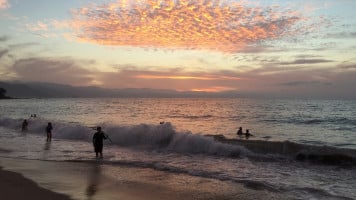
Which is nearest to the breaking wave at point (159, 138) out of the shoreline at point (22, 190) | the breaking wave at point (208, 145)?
the breaking wave at point (208, 145)

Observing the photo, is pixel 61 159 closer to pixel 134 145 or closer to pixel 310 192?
pixel 134 145

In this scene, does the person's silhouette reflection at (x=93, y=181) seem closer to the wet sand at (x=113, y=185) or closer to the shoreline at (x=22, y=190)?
the wet sand at (x=113, y=185)

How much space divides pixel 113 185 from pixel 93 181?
35.8 inches

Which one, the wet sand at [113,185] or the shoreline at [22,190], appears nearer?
the shoreline at [22,190]

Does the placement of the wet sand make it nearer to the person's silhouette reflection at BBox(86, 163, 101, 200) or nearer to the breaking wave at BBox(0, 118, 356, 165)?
the person's silhouette reflection at BBox(86, 163, 101, 200)

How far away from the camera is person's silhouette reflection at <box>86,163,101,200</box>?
10.6 metres

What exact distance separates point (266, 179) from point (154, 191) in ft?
15.1

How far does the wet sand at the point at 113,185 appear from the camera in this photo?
10.5 meters

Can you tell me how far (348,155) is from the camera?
758 inches

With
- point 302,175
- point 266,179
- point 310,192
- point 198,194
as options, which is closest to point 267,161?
point 302,175

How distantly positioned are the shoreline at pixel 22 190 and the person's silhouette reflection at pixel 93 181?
2.54 feet

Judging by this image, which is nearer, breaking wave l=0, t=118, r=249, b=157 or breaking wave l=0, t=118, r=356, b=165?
breaking wave l=0, t=118, r=356, b=165

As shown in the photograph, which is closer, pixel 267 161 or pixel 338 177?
pixel 338 177

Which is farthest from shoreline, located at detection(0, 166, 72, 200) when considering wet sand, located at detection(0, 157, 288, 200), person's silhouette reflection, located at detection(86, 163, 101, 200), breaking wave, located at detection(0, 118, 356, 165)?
breaking wave, located at detection(0, 118, 356, 165)
